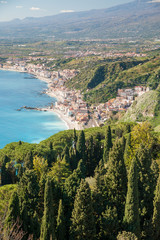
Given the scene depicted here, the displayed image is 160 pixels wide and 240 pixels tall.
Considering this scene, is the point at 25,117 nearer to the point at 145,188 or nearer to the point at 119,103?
the point at 119,103

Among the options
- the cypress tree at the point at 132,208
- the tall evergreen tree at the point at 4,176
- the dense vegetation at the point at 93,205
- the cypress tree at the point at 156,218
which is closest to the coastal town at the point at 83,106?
the tall evergreen tree at the point at 4,176

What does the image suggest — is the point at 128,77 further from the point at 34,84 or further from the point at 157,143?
the point at 157,143

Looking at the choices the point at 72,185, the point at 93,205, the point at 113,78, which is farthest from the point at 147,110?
the point at 113,78

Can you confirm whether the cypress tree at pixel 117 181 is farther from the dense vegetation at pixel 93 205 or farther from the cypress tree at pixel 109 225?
the cypress tree at pixel 109 225

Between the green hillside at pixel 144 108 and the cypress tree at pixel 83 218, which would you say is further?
the green hillside at pixel 144 108

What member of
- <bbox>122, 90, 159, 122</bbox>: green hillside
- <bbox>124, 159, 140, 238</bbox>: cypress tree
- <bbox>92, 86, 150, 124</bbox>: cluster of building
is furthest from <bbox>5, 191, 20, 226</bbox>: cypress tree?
<bbox>92, 86, 150, 124</bbox>: cluster of building

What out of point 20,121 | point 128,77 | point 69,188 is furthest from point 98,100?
point 69,188
